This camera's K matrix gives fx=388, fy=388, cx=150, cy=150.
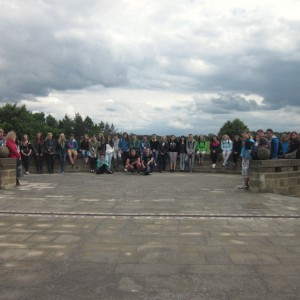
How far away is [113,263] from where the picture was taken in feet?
16.0

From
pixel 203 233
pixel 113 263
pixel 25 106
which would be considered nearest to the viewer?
pixel 113 263

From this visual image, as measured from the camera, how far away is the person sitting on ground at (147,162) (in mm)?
16125

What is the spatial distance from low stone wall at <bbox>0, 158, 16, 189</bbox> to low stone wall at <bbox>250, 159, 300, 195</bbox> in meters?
7.09

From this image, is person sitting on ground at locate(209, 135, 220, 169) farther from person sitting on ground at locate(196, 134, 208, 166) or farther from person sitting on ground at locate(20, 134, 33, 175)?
person sitting on ground at locate(20, 134, 33, 175)

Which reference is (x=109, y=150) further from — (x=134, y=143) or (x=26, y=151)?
(x=26, y=151)

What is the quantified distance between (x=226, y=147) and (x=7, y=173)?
9452mm

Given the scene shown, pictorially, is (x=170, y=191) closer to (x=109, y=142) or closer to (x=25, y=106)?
(x=109, y=142)

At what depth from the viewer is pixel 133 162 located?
54.1ft

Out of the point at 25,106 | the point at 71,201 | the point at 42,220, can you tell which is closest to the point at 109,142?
the point at 71,201

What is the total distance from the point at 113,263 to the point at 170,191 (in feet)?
20.5

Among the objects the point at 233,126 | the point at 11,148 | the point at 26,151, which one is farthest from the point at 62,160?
the point at 233,126

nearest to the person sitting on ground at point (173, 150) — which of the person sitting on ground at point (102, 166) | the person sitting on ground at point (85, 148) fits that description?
the person sitting on ground at point (102, 166)

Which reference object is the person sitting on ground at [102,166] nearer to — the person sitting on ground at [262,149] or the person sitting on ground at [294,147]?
the person sitting on ground at [262,149]

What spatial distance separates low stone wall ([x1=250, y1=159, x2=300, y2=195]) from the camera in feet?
36.0
